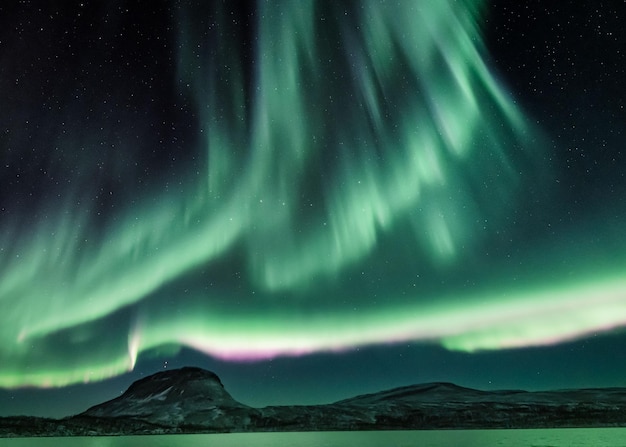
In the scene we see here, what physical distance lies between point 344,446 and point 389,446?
10.8 m

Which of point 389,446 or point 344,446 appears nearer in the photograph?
point 389,446

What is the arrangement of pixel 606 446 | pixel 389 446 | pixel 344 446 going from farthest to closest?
1. pixel 344 446
2. pixel 389 446
3. pixel 606 446

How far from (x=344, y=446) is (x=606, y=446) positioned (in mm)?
46742

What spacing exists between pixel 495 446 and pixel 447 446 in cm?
1023

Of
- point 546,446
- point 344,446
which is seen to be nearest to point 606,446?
point 546,446

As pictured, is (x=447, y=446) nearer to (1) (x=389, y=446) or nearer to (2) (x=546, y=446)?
(1) (x=389, y=446)

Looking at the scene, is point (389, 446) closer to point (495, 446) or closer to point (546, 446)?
point (495, 446)

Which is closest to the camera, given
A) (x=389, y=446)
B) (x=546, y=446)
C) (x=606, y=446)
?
(x=606, y=446)

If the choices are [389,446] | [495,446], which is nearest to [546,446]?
[495,446]

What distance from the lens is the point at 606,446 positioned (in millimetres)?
84562

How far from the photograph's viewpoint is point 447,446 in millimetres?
97375

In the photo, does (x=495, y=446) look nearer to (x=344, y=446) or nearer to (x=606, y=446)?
(x=606, y=446)

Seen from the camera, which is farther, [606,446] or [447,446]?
[447,446]

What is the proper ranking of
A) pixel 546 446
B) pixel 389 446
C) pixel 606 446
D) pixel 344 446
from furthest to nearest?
pixel 344 446 → pixel 389 446 → pixel 546 446 → pixel 606 446
